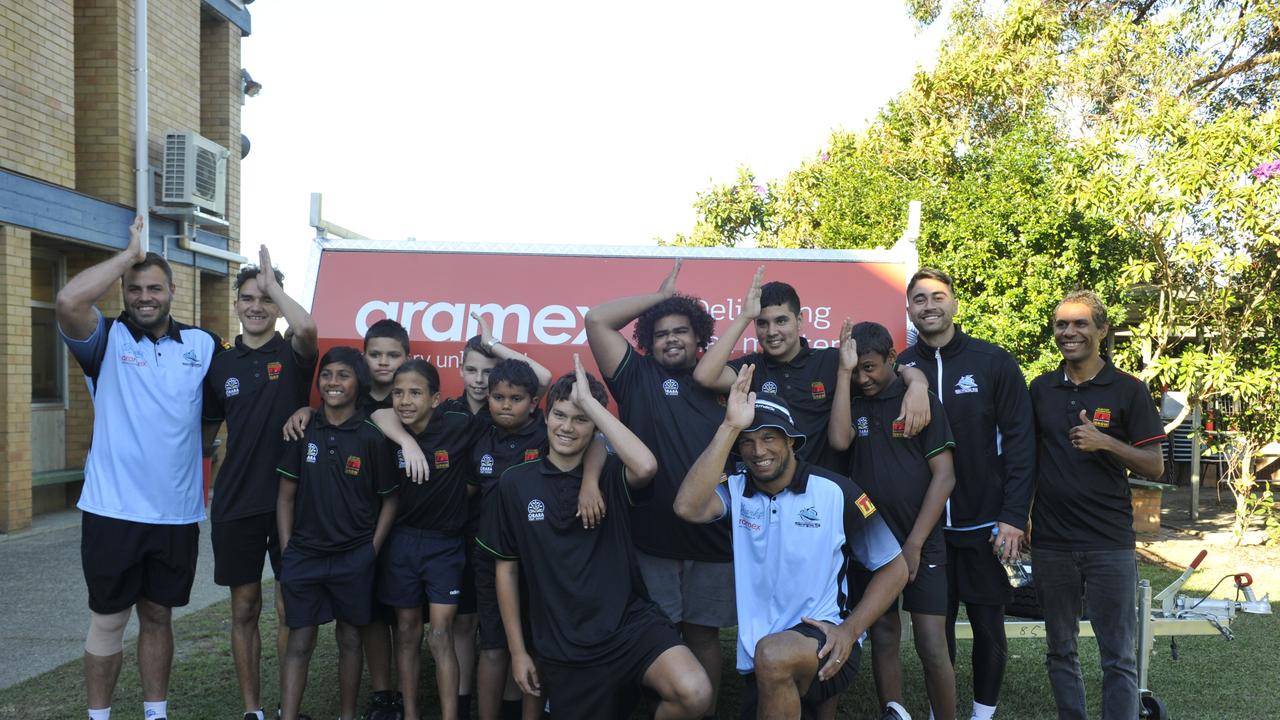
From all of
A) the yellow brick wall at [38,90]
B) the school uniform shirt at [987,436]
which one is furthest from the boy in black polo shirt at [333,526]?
the yellow brick wall at [38,90]

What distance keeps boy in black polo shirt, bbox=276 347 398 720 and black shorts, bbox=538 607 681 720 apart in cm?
123

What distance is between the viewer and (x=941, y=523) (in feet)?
14.4

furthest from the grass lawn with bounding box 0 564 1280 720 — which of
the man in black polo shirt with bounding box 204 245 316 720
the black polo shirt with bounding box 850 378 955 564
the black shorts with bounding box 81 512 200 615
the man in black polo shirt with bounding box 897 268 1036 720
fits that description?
the black polo shirt with bounding box 850 378 955 564

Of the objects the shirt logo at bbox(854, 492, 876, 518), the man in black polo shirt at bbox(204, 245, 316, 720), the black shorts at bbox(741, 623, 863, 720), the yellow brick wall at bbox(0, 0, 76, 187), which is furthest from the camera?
the yellow brick wall at bbox(0, 0, 76, 187)

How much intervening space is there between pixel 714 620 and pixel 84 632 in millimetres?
4956

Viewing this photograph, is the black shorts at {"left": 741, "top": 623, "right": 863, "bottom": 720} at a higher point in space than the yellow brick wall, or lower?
lower

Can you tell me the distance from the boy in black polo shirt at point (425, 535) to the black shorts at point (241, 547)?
1.94ft

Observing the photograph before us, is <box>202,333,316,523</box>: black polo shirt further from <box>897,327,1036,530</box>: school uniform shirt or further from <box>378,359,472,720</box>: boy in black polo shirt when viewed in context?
<box>897,327,1036,530</box>: school uniform shirt

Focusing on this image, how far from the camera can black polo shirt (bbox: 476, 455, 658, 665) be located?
3664 millimetres

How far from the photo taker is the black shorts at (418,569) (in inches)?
175

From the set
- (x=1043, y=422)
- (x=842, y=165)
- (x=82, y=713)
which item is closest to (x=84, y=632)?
(x=82, y=713)

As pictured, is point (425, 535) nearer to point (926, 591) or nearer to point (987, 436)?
point (926, 591)

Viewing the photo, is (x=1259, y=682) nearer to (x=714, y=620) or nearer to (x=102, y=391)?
(x=714, y=620)

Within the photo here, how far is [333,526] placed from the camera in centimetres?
438
